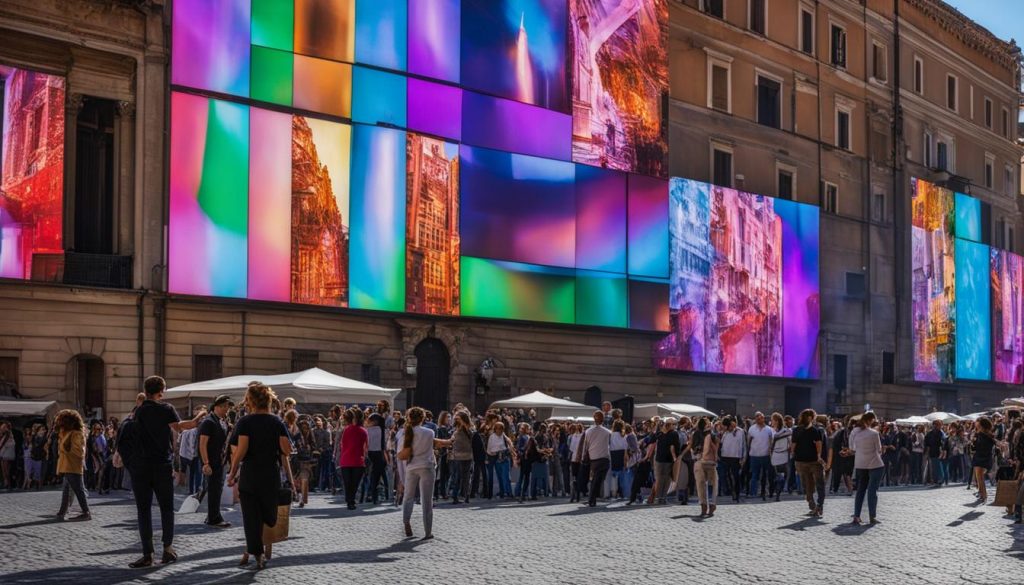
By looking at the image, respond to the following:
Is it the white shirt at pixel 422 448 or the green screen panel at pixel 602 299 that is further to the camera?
the green screen panel at pixel 602 299

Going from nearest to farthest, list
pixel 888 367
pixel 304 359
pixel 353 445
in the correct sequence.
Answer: pixel 353 445 → pixel 304 359 → pixel 888 367

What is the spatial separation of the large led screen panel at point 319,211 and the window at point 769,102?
857 inches

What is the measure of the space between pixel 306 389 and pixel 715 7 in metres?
30.4

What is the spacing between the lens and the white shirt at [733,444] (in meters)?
28.8

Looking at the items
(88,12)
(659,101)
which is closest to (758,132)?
(659,101)

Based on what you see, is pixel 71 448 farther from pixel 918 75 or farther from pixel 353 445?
pixel 918 75

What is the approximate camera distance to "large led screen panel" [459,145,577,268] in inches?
1601

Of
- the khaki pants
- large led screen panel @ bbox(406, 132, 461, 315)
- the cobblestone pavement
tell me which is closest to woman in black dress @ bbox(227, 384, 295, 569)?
the cobblestone pavement

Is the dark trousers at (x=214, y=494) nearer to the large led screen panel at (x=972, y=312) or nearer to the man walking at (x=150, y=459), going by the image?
the man walking at (x=150, y=459)

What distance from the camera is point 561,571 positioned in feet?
45.2

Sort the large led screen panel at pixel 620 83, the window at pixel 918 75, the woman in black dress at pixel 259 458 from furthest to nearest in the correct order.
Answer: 1. the window at pixel 918 75
2. the large led screen panel at pixel 620 83
3. the woman in black dress at pixel 259 458

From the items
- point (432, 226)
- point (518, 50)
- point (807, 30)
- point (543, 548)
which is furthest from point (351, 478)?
point (807, 30)

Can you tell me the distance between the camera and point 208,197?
3478cm

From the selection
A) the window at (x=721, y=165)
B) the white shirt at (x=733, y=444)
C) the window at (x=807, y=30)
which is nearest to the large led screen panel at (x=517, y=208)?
the window at (x=721, y=165)
